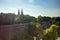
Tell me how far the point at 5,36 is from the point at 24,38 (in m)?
0.37

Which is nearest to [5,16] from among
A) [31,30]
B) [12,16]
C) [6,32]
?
[12,16]

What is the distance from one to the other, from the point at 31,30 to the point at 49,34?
2.36 ft

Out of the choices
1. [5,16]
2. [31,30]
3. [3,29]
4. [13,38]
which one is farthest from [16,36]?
[5,16]

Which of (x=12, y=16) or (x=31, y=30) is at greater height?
(x=12, y=16)

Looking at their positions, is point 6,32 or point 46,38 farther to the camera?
point 46,38

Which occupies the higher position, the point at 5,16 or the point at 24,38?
→ the point at 5,16

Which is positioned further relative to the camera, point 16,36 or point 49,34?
point 49,34

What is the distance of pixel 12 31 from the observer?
3.02 m

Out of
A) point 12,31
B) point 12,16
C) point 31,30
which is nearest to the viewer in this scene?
point 12,31

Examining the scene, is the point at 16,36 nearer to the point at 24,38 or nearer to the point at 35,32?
the point at 24,38

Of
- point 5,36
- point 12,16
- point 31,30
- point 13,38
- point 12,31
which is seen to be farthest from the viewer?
point 12,16

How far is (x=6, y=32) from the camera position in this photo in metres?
2.89

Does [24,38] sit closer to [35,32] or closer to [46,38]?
[46,38]

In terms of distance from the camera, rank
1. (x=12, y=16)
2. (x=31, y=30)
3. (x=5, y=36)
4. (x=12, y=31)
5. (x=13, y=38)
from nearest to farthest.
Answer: (x=13, y=38)
(x=5, y=36)
(x=12, y=31)
(x=31, y=30)
(x=12, y=16)
